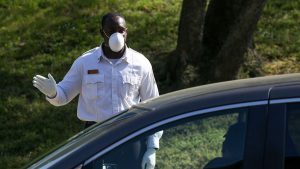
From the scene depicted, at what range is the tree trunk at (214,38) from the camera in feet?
27.7

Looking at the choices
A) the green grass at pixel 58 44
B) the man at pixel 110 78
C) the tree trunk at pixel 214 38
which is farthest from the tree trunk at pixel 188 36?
the man at pixel 110 78

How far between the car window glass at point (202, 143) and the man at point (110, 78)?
5.47 feet

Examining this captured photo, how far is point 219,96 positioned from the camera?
334 centimetres

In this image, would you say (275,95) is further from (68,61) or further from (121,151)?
(68,61)

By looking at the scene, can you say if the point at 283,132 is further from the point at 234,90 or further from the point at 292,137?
the point at 234,90

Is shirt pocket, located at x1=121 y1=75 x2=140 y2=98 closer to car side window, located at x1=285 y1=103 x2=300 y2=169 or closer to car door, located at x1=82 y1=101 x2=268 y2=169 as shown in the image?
car door, located at x1=82 y1=101 x2=268 y2=169

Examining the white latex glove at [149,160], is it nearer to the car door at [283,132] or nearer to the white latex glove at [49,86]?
the car door at [283,132]

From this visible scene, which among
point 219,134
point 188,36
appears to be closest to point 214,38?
point 188,36

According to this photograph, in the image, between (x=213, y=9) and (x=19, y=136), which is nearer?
(x=19, y=136)

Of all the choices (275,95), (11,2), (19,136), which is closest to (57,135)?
(19,136)

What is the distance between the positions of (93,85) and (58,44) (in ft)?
21.4

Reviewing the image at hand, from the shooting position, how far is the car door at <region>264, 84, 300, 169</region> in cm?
319

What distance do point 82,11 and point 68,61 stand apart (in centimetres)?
190

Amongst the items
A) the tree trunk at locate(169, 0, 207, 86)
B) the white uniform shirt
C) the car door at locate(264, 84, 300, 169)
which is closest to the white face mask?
the white uniform shirt
